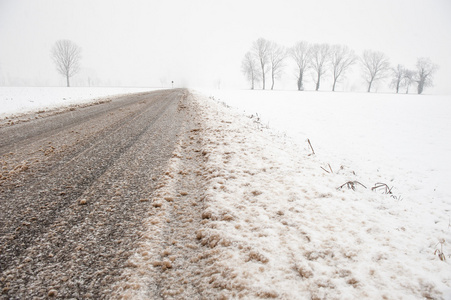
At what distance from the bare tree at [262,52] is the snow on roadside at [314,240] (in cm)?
5333

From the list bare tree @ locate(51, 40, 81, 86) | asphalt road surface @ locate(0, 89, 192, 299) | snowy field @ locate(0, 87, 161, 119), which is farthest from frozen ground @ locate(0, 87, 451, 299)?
bare tree @ locate(51, 40, 81, 86)

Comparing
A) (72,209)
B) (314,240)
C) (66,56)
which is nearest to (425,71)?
(314,240)

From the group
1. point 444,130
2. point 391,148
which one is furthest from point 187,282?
point 444,130

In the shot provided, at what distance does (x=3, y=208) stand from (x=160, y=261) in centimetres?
217

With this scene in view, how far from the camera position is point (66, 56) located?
51125mm

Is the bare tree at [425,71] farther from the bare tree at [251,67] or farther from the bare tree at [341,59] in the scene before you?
the bare tree at [251,67]

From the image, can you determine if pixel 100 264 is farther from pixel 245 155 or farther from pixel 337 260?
pixel 245 155

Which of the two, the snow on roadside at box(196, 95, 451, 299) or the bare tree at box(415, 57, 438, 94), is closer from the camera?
the snow on roadside at box(196, 95, 451, 299)

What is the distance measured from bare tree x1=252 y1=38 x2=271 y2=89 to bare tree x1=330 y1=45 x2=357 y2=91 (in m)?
16.5

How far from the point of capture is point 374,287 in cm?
156

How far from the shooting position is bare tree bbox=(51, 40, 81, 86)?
1986 inches

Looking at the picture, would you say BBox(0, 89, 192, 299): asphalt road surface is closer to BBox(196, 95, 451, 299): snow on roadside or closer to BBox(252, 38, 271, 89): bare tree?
BBox(196, 95, 451, 299): snow on roadside

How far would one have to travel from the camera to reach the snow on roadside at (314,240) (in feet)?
5.10

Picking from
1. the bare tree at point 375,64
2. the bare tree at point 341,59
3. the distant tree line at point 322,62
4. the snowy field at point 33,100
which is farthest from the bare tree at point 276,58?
the snowy field at point 33,100
